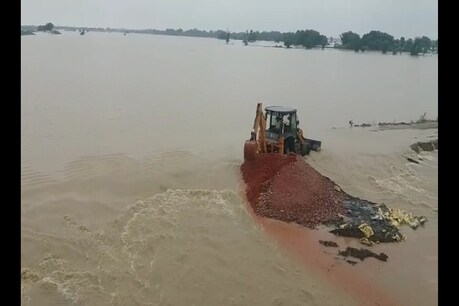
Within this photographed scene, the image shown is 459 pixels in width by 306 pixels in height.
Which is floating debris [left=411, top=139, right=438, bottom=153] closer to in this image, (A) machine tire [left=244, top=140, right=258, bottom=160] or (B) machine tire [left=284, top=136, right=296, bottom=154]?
(B) machine tire [left=284, top=136, right=296, bottom=154]

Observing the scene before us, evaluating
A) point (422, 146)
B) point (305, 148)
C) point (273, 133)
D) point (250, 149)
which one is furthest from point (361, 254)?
point (422, 146)

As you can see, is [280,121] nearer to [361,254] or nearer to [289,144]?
[289,144]

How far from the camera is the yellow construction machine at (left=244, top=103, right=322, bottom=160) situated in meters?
12.1

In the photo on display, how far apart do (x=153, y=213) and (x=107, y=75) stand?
86.5 ft

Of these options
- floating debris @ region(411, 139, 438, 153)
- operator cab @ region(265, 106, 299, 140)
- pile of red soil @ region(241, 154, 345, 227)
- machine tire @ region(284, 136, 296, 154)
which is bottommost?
pile of red soil @ region(241, 154, 345, 227)

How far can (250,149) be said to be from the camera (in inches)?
478

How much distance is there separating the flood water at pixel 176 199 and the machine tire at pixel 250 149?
0.95 m

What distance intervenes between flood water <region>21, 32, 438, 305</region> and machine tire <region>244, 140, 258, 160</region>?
954mm

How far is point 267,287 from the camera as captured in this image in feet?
23.7

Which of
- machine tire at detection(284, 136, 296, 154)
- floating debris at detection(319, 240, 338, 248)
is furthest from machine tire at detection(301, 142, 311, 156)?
floating debris at detection(319, 240, 338, 248)

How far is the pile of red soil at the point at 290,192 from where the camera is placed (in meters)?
9.72

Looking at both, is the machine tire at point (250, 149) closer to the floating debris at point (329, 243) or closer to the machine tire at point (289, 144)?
the machine tire at point (289, 144)

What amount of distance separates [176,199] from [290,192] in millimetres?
3004
